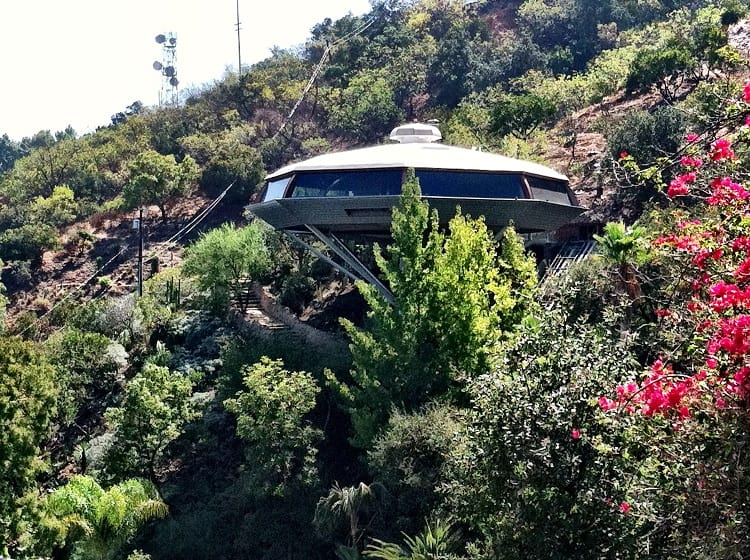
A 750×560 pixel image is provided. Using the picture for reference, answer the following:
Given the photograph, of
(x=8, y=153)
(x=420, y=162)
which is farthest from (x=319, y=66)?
(x=420, y=162)

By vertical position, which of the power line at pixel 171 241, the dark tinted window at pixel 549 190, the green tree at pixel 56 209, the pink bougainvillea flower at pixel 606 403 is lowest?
the power line at pixel 171 241

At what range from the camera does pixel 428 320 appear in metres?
22.6

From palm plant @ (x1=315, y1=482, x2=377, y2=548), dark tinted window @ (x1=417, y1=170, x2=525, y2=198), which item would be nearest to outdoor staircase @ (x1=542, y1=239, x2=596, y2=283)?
dark tinted window @ (x1=417, y1=170, x2=525, y2=198)

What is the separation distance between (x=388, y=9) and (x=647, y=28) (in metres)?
29.6

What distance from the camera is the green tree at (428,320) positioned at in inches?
857

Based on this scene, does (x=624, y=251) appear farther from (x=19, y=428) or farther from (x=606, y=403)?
(x=19, y=428)

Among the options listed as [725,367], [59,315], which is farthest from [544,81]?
[725,367]

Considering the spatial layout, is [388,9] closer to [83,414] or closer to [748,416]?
[83,414]

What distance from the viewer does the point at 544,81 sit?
61250 mm

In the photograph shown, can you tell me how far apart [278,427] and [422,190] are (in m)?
8.54

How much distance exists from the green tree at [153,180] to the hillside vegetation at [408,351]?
196 millimetres

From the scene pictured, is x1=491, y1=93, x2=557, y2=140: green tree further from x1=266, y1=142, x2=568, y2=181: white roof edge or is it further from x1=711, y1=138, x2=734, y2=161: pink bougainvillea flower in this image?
x1=711, y1=138, x2=734, y2=161: pink bougainvillea flower

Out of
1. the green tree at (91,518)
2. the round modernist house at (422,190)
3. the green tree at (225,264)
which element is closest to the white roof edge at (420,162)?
the round modernist house at (422,190)

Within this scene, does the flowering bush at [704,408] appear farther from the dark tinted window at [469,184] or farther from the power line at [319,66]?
the power line at [319,66]
